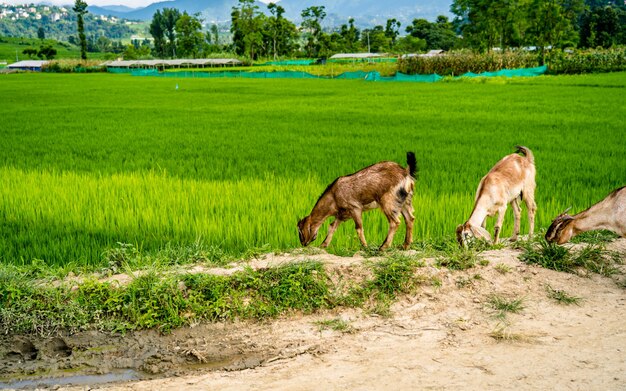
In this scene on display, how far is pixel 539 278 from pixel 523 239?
3.29ft

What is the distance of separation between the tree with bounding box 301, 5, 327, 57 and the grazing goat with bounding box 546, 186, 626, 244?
322 ft

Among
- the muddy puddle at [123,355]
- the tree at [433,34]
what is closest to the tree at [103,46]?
the tree at [433,34]

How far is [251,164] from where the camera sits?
35.9ft

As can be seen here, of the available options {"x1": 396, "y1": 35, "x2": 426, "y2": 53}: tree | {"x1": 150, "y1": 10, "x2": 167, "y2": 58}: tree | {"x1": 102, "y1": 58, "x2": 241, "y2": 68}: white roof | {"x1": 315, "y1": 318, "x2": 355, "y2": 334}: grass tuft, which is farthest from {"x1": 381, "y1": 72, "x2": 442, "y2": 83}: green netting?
{"x1": 150, "y1": 10, "x2": 167, "y2": 58}: tree

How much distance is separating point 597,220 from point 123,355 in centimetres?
403

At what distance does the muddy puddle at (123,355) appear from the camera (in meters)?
4.08

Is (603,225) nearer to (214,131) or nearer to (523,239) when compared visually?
(523,239)

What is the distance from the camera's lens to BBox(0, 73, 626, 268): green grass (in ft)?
21.7

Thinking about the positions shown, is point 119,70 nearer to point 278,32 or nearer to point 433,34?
point 278,32

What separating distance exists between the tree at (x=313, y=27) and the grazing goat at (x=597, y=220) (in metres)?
98.0

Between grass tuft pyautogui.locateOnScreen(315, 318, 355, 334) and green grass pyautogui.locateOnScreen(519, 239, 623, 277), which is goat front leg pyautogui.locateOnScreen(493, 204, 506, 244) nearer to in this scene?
green grass pyautogui.locateOnScreen(519, 239, 623, 277)

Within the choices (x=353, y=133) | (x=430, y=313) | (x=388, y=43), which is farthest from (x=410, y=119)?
(x=388, y=43)

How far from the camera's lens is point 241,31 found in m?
94.2

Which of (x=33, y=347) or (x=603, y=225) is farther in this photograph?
(x=603, y=225)
